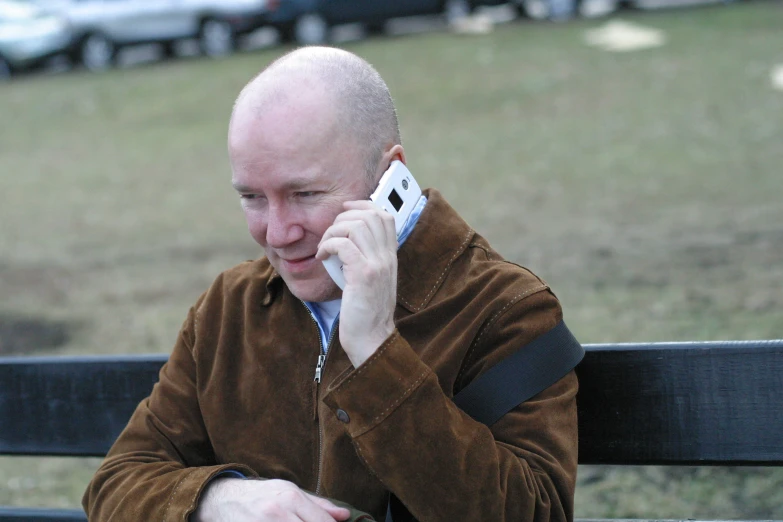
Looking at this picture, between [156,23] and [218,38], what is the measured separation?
152cm

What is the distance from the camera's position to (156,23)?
22.0 metres

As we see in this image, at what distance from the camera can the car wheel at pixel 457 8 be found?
21.1m

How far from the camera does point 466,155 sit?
1248 cm

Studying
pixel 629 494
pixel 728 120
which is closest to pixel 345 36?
pixel 728 120

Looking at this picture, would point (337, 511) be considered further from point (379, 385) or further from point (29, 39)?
point (29, 39)

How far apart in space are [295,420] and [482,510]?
66 cm

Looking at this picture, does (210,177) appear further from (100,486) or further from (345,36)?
(100,486)

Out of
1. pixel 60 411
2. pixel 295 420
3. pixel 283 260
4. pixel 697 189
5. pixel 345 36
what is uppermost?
pixel 283 260

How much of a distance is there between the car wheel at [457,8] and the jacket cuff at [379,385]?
19517 mm

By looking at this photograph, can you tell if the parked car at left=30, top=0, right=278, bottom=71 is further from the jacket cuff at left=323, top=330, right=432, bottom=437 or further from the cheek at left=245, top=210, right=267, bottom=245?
the jacket cuff at left=323, top=330, right=432, bottom=437

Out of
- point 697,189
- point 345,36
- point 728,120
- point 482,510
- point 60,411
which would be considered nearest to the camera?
point 482,510

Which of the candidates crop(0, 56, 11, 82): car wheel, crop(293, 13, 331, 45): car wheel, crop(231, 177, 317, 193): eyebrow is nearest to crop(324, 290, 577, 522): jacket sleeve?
crop(231, 177, 317, 193): eyebrow

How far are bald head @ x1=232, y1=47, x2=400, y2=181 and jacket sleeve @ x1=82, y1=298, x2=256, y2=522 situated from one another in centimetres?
68

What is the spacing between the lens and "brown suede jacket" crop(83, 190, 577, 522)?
228 centimetres
